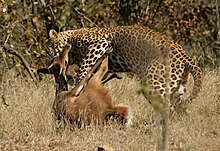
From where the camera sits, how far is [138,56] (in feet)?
31.9

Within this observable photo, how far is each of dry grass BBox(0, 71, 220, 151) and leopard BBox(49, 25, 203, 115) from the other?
38cm

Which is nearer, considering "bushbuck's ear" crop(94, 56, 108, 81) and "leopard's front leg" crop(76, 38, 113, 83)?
"bushbuck's ear" crop(94, 56, 108, 81)

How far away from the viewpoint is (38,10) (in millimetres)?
14195

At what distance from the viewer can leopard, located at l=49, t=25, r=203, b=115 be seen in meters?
9.33

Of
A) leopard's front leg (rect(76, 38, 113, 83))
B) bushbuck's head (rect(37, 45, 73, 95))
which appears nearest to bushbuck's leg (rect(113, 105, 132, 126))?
bushbuck's head (rect(37, 45, 73, 95))

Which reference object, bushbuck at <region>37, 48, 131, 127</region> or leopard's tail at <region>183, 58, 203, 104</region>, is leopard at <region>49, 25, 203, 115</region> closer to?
leopard's tail at <region>183, 58, 203, 104</region>

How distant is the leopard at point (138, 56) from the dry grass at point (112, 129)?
1.24 ft

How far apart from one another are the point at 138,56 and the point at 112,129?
1.89m

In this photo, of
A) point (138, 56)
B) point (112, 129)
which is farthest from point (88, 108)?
point (138, 56)

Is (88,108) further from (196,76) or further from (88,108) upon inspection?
(196,76)

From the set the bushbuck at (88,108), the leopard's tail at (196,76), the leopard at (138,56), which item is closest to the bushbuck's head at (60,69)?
the leopard at (138,56)

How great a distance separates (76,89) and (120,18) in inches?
311

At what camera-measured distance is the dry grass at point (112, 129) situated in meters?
7.32

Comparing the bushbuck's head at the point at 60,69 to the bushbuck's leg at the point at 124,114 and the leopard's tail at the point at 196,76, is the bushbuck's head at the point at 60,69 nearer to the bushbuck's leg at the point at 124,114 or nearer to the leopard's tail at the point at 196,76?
the bushbuck's leg at the point at 124,114
